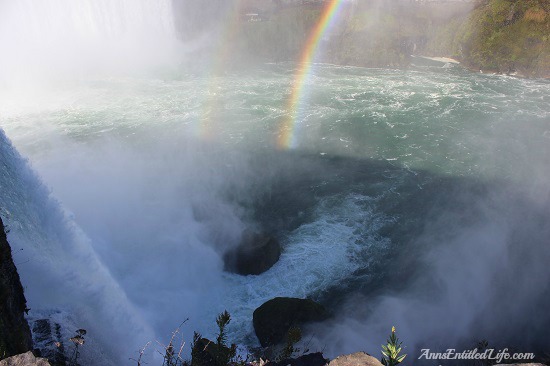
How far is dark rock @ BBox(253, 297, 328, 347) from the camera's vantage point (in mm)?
14008

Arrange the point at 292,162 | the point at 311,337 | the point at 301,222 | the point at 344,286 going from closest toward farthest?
the point at 311,337
the point at 344,286
the point at 301,222
the point at 292,162

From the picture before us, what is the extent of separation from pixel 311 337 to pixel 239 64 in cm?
7693

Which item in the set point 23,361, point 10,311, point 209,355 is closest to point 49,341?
point 10,311

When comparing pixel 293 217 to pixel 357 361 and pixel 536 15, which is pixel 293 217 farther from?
pixel 536 15

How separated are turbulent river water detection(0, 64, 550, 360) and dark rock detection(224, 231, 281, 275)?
49 centimetres

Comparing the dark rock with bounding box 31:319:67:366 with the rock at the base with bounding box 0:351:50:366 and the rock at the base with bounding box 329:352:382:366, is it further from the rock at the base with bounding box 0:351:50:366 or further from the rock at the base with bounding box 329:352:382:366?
the rock at the base with bounding box 329:352:382:366

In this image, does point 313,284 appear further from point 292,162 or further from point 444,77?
point 444,77

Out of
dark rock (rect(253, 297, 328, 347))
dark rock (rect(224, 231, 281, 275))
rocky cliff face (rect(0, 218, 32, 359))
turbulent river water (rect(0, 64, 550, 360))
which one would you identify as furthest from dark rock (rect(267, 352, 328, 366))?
dark rock (rect(224, 231, 281, 275))

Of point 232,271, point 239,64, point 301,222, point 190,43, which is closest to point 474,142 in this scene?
point 301,222

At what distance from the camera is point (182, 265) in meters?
18.4

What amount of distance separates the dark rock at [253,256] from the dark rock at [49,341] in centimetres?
1025

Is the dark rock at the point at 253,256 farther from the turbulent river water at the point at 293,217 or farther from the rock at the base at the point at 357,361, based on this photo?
the rock at the base at the point at 357,361

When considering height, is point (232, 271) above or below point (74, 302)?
below

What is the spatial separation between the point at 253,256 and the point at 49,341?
11.0 meters
